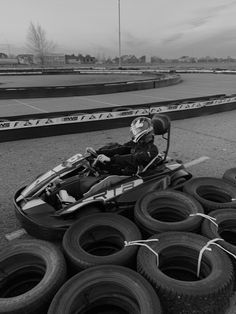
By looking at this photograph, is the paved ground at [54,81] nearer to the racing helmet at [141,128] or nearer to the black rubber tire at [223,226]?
the racing helmet at [141,128]

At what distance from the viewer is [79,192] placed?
3328mm

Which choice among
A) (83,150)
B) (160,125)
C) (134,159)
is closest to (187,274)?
(134,159)

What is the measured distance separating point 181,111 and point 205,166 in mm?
4047

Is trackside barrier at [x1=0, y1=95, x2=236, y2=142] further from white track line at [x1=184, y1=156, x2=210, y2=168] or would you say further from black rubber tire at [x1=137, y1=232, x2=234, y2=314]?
black rubber tire at [x1=137, y1=232, x2=234, y2=314]

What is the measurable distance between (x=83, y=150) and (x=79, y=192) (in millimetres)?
2791

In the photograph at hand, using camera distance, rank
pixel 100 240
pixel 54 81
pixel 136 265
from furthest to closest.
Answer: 1. pixel 54 81
2. pixel 100 240
3. pixel 136 265

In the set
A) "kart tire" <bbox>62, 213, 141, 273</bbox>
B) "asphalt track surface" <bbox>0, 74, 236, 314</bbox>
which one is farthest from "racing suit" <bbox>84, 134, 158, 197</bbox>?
"asphalt track surface" <bbox>0, 74, 236, 314</bbox>

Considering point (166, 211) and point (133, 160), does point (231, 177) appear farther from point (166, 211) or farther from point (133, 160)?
point (133, 160)

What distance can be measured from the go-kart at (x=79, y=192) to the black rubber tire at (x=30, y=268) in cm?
43

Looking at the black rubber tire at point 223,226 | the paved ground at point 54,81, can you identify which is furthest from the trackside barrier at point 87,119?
the paved ground at point 54,81

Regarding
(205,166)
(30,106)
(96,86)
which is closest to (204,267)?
(205,166)

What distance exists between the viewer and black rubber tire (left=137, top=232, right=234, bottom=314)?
2.01 metres

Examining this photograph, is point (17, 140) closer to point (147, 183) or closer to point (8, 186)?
point (8, 186)

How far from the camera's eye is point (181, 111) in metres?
8.86
